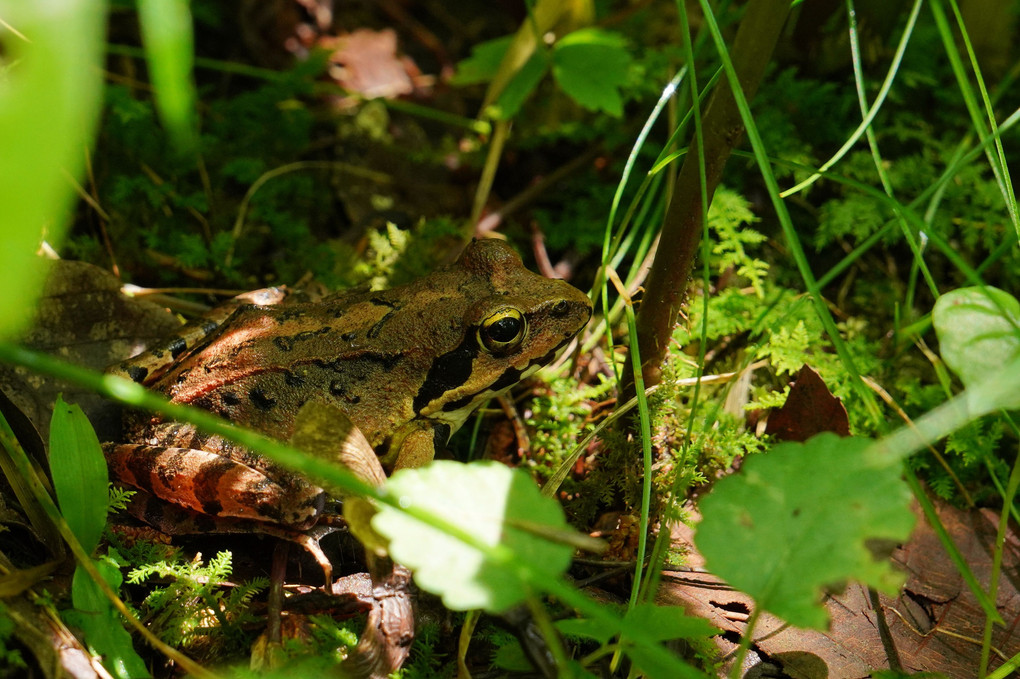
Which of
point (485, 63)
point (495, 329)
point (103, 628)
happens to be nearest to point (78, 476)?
point (103, 628)

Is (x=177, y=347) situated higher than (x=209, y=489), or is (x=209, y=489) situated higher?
(x=177, y=347)

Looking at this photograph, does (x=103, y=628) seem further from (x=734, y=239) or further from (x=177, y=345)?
(x=734, y=239)

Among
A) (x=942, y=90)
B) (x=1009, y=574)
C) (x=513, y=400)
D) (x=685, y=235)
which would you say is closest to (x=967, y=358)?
(x=685, y=235)

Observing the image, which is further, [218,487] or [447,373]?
[447,373]

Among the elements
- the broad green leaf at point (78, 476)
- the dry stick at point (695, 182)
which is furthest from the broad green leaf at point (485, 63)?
the broad green leaf at point (78, 476)

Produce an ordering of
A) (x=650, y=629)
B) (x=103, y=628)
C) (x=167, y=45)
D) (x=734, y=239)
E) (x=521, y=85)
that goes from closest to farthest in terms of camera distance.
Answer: (x=167, y=45)
(x=650, y=629)
(x=103, y=628)
(x=734, y=239)
(x=521, y=85)

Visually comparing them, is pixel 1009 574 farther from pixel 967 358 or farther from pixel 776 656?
pixel 967 358
